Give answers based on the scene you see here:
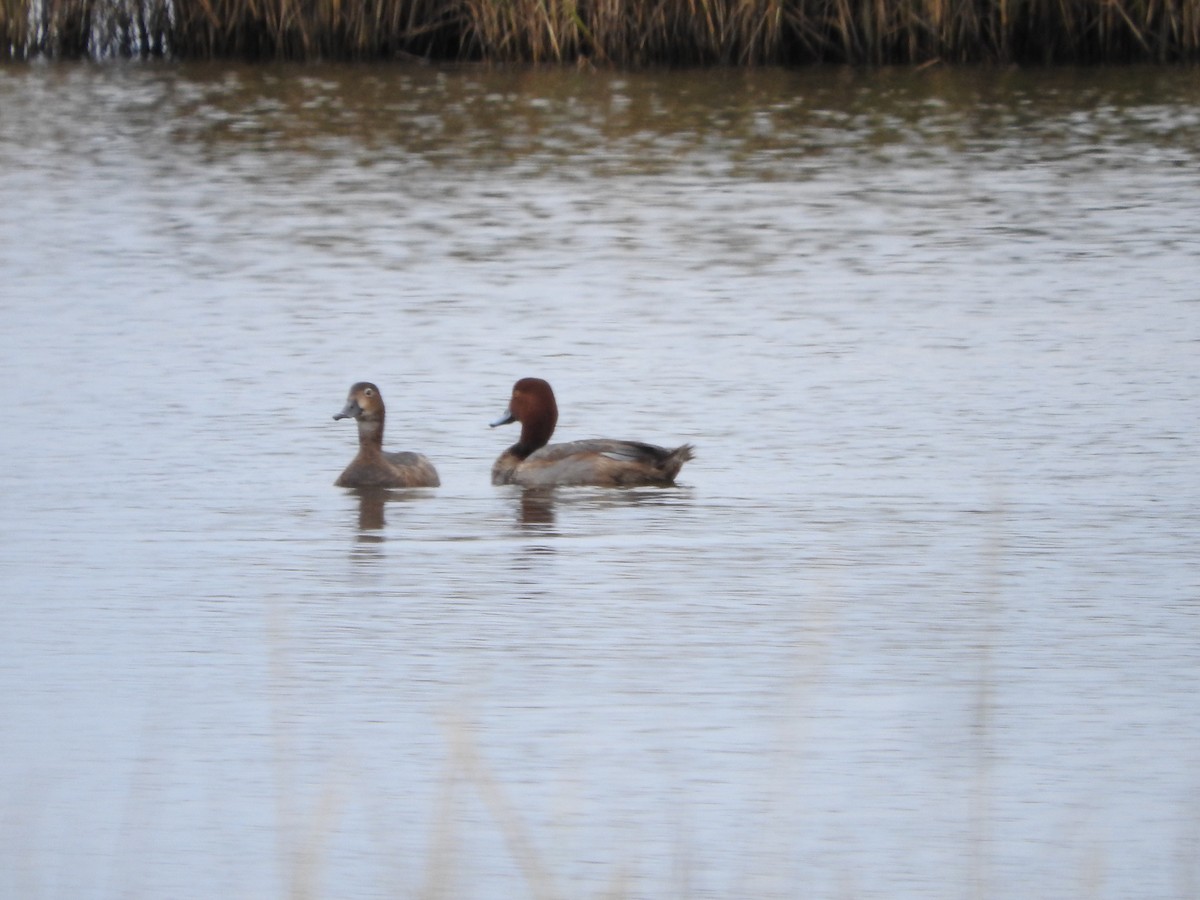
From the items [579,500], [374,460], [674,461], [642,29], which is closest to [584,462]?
[579,500]

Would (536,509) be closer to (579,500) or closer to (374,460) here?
(579,500)

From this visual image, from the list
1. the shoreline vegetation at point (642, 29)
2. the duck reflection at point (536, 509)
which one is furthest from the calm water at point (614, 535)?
the shoreline vegetation at point (642, 29)

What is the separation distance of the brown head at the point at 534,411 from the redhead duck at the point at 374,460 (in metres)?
0.45

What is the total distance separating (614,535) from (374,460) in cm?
100

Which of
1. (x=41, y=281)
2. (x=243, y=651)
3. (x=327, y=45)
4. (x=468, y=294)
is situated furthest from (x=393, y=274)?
(x=327, y=45)

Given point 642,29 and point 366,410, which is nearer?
point 366,410

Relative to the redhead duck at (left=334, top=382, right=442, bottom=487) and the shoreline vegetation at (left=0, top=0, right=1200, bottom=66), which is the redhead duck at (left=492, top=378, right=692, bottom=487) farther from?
the shoreline vegetation at (left=0, top=0, right=1200, bottom=66)

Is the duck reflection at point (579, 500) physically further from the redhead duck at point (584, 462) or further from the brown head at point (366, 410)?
the brown head at point (366, 410)

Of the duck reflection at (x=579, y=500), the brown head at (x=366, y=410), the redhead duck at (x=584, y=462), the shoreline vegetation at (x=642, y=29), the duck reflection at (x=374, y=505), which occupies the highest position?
the shoreline vegetation at (x=642, y=29)

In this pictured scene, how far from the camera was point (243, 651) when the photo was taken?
19.3 ft

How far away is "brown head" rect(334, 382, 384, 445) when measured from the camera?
8344 mm

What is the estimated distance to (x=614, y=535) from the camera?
7410 mm

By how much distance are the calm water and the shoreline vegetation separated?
3293mm

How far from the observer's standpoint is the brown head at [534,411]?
854cm
